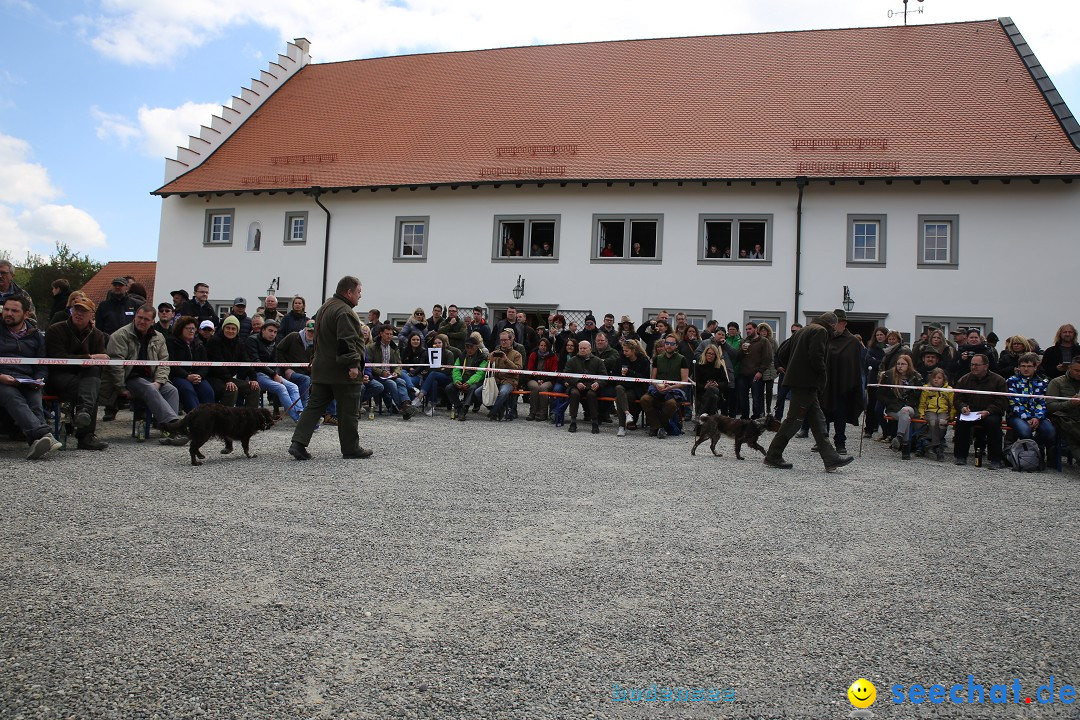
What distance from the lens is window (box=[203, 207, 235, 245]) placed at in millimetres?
27156

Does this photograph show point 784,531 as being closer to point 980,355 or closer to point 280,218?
point 980,355

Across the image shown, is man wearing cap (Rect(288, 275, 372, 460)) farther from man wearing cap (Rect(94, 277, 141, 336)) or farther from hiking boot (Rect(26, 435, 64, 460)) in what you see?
man wearing cap (Rect(94, 277, 141, 336))

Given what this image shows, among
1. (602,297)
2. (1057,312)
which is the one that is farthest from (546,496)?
(1057,312)

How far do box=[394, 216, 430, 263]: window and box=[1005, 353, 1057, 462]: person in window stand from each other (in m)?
17.7

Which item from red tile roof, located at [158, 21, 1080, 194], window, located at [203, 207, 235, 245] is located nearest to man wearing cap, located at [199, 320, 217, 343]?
red tile roof, located at [158, 21, 1080, 194]

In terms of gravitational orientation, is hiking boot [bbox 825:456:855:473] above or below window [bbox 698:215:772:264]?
below

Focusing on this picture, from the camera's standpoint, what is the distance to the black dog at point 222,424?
8082 millimetres

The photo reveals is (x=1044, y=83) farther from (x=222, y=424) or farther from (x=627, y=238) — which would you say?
(x=222, y=424)

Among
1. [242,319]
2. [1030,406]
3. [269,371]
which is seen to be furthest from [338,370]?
[1030,406]

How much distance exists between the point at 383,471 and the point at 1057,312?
62.9 feet

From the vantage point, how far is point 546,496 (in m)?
7.16

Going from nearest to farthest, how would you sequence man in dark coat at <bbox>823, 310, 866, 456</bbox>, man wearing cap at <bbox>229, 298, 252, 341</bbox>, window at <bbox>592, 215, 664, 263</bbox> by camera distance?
man in dark coat at <bbox>823, 310, 866, 456</bbox>
man wearing cap at <bbox>229, 298, 252, 341</bbox>
window at <bbox>592, 215, 664, 263</bbox>

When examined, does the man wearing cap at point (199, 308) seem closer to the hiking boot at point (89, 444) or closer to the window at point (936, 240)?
the hiking boot at point (89, 444)

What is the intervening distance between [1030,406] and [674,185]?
1367cm
